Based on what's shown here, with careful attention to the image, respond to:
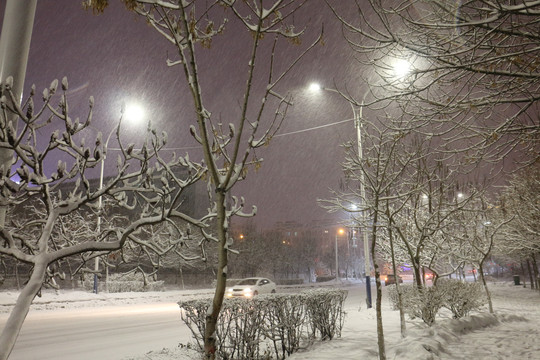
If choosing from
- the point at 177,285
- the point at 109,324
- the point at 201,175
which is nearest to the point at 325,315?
the point at 201,175

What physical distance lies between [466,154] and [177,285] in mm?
42989

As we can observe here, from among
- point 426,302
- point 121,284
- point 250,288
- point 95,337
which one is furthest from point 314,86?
point 121,284

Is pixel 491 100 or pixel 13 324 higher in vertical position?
pixel 491 100

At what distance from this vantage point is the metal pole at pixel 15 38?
9.90ft

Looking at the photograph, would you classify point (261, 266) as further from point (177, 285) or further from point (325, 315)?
point (325, 315)

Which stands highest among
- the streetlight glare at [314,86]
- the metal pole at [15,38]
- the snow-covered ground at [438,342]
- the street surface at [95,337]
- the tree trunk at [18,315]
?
the streetlight glare at [314,86]

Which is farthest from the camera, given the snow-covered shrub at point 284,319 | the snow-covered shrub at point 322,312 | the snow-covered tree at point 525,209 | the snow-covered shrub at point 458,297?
the snow-covered tree at point 525,209

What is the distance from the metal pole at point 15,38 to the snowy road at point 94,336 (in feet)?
21.9

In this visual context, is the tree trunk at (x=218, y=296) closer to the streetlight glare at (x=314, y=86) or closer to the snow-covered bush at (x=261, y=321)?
the snow-covered bush at (x=261, y=321)

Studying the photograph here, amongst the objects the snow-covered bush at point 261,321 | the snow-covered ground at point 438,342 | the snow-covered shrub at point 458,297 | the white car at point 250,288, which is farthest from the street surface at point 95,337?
the snow-covered shrub at point 458,297

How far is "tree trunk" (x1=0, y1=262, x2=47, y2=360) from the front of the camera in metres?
3.02

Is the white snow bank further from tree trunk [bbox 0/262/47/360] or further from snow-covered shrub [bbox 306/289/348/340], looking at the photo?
tree trunk [bbox 0/262/47/360]

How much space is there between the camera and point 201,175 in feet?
14.8

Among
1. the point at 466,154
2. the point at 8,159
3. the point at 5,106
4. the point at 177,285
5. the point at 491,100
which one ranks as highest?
the point at 491,100
